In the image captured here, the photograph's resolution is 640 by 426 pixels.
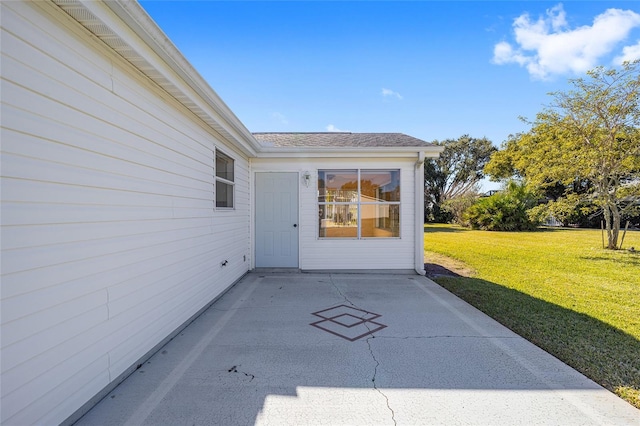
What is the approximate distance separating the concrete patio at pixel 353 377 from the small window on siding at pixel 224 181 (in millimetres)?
1913

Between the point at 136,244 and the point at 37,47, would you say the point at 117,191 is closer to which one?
the point at 136,244

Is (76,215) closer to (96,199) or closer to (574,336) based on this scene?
(96,199)

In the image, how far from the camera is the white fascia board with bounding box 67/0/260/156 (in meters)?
1.97

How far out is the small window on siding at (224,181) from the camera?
192 inches

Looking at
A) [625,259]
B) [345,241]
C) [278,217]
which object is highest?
[278,217]

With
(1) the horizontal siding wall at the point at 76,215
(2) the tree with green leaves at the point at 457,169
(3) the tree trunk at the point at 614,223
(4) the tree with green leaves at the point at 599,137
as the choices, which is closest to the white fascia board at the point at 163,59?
(1) the horizontal siding wall at the point at 76,215

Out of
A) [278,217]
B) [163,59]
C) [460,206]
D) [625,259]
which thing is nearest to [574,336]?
[163,59]

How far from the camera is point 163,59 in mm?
2631

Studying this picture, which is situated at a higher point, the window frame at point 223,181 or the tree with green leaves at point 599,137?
the tree with green leaves at point 599,137

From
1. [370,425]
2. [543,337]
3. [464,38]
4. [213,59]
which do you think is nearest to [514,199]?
[464,38]

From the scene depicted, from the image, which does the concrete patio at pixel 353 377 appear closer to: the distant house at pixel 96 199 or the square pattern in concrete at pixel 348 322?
the square pattern in concrete at pixel 348 322

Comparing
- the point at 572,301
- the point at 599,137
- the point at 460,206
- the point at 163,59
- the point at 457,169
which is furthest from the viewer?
the point at 457,169

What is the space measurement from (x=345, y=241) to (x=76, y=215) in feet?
17.3

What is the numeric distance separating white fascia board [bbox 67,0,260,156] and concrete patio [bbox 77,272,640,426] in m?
2.71
